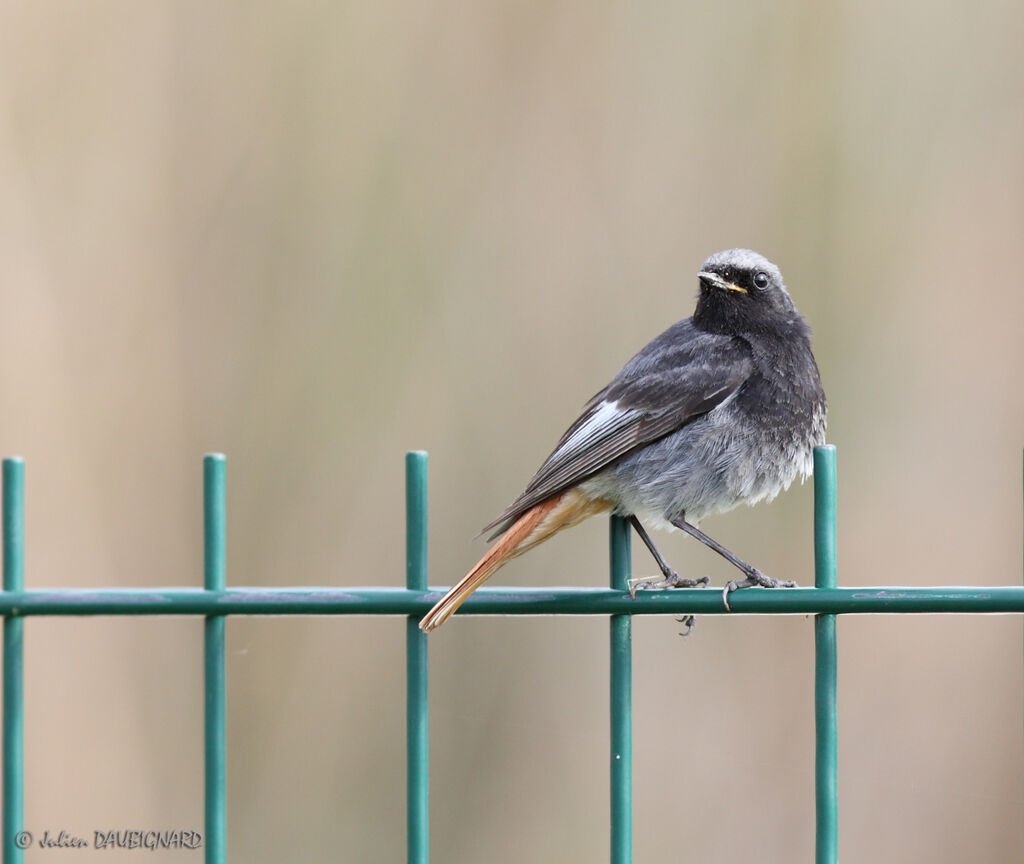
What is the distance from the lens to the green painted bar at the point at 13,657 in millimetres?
2668

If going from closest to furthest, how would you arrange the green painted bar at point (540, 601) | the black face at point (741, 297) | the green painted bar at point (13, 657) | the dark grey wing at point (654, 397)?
the green painted bar at point (540, 601)
the green painted bar at point (13, 657)
the dark grey wing at point (654, 397)
the black face at point (741, 297)

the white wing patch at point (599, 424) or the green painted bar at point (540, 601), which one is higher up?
the white wing patch at point (599, 424)

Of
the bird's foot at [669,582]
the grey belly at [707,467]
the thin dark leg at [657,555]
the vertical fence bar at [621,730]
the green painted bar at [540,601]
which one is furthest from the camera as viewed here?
the grey belly at [707,467]

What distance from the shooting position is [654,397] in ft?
11.5

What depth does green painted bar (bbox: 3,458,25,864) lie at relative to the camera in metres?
2.67

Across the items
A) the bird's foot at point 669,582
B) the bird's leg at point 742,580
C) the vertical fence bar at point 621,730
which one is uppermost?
the bird's leg at point 742,580

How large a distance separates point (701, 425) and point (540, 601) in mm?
1164

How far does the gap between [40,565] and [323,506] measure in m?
1.03

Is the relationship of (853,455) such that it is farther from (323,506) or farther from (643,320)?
(323,506)

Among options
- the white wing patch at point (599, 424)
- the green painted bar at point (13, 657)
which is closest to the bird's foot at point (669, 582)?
the white wing patch at point (599, 424)

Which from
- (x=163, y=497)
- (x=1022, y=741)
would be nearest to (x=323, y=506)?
(x=163, y=497)

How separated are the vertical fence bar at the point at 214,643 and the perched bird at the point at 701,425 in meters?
0.81

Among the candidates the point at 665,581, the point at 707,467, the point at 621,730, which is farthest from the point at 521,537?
the point at 707,467

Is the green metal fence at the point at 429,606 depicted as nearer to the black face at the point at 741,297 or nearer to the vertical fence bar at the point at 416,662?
the vertical fence bar at the point at 416,662
